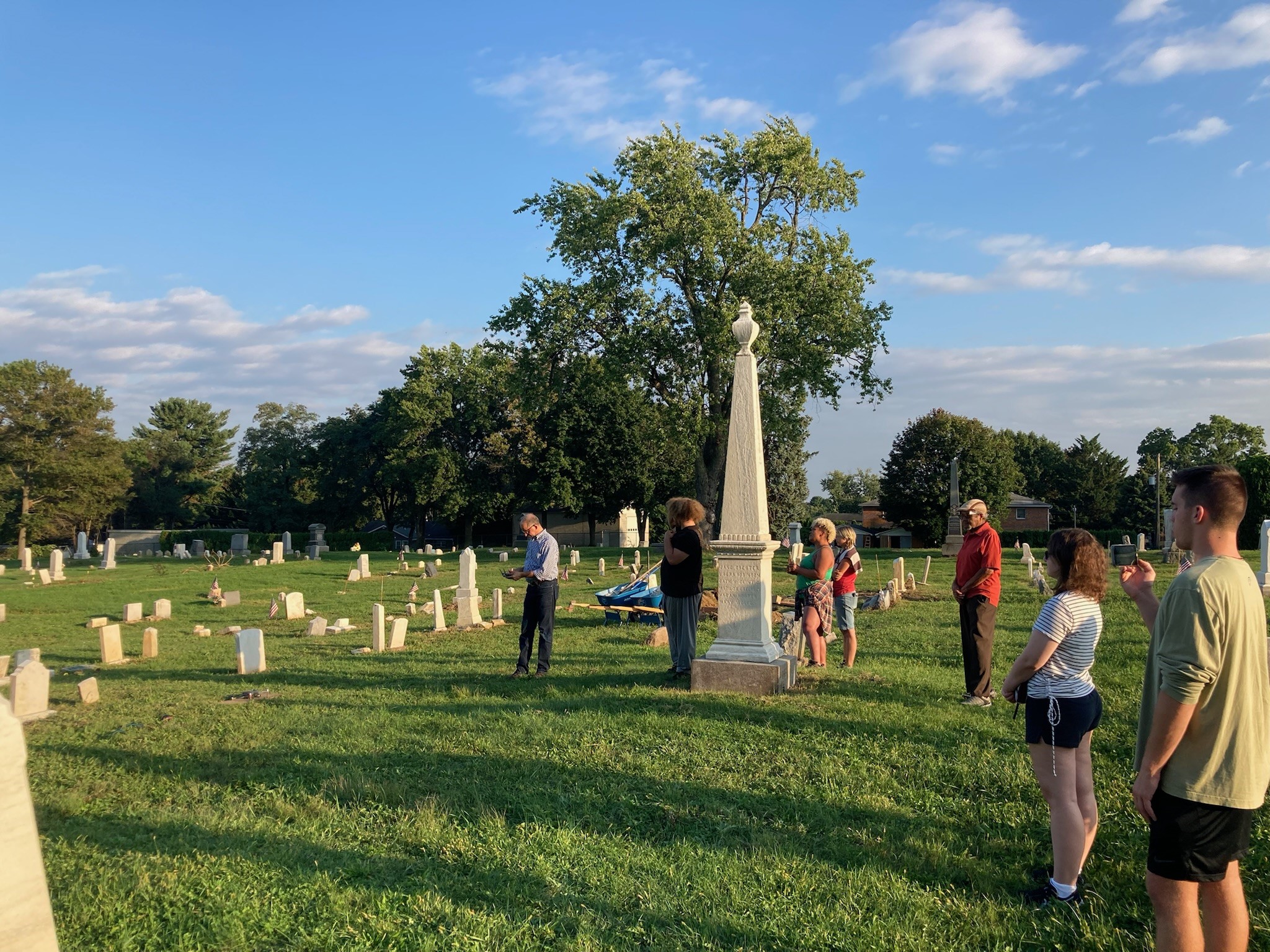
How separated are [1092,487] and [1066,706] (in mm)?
67504

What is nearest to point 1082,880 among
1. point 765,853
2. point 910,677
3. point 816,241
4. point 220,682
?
point 765,853

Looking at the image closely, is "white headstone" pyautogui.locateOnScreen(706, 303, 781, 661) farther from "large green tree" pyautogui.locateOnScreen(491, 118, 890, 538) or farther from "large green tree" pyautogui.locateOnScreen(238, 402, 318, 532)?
"large green tree" pyautogui.locateOnScreen(238, 402, 318, 532)

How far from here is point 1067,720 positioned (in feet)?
12.0

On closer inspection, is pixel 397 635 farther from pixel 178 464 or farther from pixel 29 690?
pixel 178 464

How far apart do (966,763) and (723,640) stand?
8.87 ft

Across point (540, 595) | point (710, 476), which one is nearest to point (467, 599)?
point (540, 595)

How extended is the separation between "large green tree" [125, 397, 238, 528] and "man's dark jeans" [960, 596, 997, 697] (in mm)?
64776

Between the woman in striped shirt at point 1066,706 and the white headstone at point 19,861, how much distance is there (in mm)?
3603

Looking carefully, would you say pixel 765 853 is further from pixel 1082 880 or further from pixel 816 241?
pixel 816 241

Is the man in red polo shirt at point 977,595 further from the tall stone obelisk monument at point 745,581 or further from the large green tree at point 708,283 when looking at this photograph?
the large green tree at point 708,283

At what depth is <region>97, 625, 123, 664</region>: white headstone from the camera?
11.3 metres

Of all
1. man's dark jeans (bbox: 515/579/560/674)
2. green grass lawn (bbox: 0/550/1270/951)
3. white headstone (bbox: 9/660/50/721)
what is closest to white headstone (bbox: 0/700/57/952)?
green grass lawn (bbox: 0/550/1270/951)

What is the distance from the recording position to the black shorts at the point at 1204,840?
2.66 meters

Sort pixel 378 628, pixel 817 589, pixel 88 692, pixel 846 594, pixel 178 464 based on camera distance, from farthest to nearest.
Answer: pixel 178 464, pixel 378 628, pixel 846 594, pixel 817 589, pixel 88 692
